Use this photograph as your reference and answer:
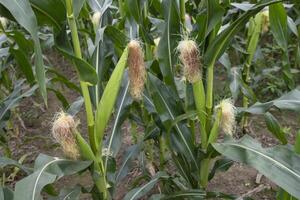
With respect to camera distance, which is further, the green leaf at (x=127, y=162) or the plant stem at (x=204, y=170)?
the green leaf at (x=127, y=162)

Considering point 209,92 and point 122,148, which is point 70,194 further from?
point 122,148

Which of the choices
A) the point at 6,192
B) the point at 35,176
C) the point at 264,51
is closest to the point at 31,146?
the point at 6,192

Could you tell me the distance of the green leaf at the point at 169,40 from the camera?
1.67 m

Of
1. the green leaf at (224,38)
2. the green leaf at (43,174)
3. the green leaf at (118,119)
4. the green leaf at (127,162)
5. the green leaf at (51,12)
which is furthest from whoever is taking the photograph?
the green leaf at (127,162)

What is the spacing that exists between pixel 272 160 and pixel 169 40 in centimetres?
67

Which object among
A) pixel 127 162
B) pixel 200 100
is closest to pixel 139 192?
pixel 127 162

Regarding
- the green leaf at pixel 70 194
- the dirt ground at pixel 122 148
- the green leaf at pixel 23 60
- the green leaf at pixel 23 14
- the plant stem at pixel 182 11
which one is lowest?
the dirt ground at pixel 122 148

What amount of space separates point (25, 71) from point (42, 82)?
31.5 inches

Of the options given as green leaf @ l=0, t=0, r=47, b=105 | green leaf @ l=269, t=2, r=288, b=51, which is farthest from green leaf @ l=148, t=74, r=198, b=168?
green leaf @ l=0, t=0, r=47, b=105

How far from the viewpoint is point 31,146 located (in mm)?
3430

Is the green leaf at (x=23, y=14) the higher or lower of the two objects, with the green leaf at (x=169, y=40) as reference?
higher

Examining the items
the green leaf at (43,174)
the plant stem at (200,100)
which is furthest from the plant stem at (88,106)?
the plant stem at (200,100)

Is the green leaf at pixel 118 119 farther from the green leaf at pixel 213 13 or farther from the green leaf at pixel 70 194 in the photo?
the green leaf at pixel 213 13

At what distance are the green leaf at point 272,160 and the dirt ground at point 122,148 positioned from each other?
536 mm
